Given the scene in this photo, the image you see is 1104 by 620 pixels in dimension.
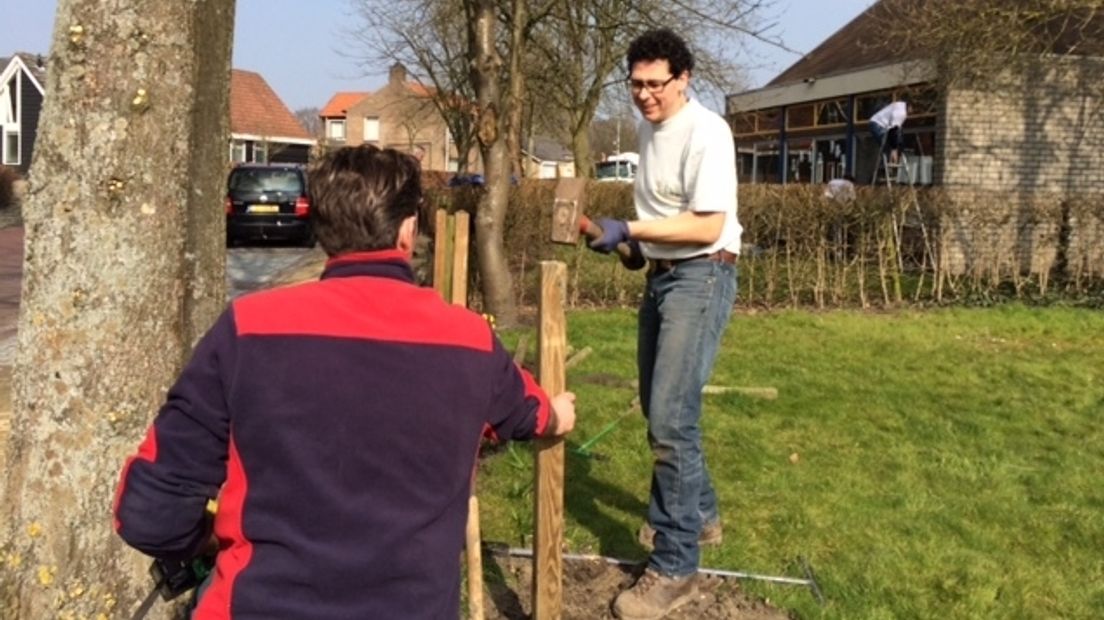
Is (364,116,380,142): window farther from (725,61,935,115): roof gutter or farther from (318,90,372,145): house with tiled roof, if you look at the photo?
(725,61,935,115): roof gutter

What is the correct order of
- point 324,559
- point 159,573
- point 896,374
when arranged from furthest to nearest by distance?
point 896,374 → point 159,573 → point 324,559

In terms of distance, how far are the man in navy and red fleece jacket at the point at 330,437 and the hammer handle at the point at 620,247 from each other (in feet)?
4.66

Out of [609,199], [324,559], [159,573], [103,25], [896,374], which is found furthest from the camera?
[609,199]

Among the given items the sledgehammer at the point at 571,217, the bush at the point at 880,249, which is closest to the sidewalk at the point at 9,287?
the sledgehammer at the point at 571,217

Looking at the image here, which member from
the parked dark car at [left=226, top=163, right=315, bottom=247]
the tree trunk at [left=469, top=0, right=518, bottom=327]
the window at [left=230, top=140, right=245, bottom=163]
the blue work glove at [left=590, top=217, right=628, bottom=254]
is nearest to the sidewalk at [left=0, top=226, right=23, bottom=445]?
the blue work glove at [left=590, top=217, right=628, bottom=254]

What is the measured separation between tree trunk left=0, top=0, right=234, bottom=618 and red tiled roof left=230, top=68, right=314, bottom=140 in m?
55.1

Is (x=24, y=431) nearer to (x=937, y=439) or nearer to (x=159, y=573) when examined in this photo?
(x=159, y=573)

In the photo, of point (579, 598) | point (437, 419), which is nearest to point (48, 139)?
point (437, 419)

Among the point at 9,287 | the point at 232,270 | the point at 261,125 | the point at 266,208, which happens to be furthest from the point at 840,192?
the point at 261,125

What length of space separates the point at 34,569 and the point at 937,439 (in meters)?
5.46

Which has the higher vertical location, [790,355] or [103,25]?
[103,25]

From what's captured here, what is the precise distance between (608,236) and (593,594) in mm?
1519

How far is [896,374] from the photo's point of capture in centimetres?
928

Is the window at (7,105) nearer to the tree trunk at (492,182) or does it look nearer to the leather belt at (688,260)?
the tree trunk at (492,182)
